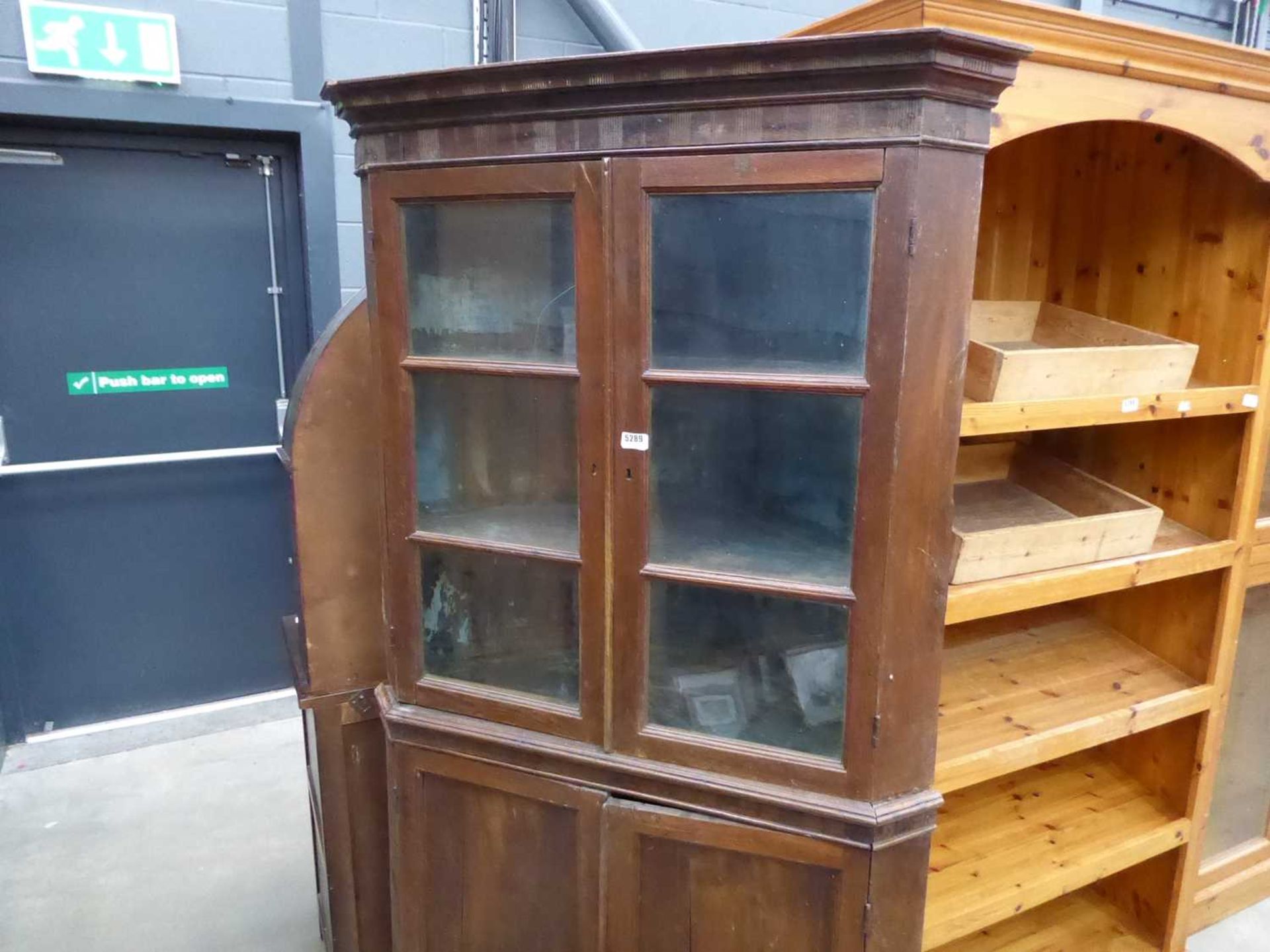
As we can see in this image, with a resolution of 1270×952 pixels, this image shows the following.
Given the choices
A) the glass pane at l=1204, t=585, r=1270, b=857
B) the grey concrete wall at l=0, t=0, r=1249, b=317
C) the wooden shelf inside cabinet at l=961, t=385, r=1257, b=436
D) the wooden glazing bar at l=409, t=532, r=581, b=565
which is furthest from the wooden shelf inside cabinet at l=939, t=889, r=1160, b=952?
the grey concrete wall at l=0, t=0, r=1249, b=317

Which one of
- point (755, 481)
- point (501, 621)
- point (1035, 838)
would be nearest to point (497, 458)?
point (501, 621)

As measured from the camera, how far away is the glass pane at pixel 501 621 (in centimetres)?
141

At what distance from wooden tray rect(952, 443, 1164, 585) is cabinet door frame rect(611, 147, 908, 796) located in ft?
1.29

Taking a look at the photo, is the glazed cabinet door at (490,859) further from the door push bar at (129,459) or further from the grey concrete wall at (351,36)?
the grey concrete wall at (351,36)

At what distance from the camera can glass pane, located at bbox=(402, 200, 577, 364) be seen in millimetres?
1293

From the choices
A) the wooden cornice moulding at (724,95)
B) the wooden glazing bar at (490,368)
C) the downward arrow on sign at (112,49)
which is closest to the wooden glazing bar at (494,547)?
the wooden glazing bar at (490,368)

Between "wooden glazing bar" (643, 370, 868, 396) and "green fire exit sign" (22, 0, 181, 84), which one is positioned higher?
"green fire exit sign" (22, 0, 181, 84)

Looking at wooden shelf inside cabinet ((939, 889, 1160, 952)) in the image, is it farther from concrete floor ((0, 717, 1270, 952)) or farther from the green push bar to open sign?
the green push bar to open sign

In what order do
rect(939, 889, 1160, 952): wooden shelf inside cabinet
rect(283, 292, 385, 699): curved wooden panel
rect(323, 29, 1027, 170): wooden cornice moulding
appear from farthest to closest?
rect(939, 889, 1160, 952): wooden shelf inside cabinet < rect(283, 292, 385, 699): curved wooden panel < rect(323, 29, 1027, 170): wooden cornice moulding

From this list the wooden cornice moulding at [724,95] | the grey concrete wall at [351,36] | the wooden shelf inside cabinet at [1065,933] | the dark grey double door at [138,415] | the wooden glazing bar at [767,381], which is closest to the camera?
the wooden cornice moulding at [724,95]

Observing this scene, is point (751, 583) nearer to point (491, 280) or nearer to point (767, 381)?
point (767, 381)

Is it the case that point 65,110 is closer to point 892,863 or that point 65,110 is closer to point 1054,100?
point 1054,100

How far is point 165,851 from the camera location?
7.81 ft

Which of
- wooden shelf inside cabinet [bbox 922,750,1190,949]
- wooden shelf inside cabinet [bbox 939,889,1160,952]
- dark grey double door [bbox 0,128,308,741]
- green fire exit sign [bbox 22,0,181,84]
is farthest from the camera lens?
dark grey double door [bbox 0,128,308,741]
